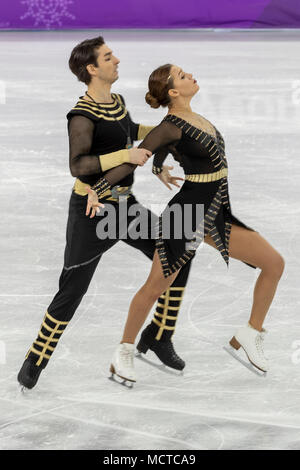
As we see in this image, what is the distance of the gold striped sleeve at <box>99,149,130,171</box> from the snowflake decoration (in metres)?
14.0

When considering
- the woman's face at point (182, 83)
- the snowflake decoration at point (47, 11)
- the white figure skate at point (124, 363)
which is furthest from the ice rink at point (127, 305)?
the snowflake decoration at point (47, 11)

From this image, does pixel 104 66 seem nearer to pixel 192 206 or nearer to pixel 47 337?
pixel 192 206

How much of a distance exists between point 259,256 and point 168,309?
0.45m

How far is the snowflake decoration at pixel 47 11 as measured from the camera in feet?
55.5

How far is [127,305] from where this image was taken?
4.64m

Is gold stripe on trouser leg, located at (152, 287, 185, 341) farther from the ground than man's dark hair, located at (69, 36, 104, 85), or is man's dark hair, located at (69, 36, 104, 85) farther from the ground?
man's dark hair, located at (69, 36, 104, 85)

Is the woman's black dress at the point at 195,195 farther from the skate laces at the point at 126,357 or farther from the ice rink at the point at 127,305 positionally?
the ice rink at the point at 127,305

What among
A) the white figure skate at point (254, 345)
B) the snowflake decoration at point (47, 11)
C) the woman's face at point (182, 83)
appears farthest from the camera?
the snowflake decoration at point (47, 11)

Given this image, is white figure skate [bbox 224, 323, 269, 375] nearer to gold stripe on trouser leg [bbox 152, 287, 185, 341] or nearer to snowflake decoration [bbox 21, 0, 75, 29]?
gold stripe on trouser leg [bbox 152, 287, 185, 341]

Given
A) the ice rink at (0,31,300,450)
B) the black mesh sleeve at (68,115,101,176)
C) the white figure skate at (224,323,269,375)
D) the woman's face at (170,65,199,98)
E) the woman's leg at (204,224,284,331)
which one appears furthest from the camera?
the white figure skate at (224,323,269,375)

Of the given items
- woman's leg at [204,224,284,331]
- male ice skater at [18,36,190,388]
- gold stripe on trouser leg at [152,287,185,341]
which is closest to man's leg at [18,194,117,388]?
male ice skater at [18,36,190,388]

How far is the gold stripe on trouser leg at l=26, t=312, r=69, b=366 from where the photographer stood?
3.70 m

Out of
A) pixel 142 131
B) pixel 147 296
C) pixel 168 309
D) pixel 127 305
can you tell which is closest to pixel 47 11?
pixel 127 305
